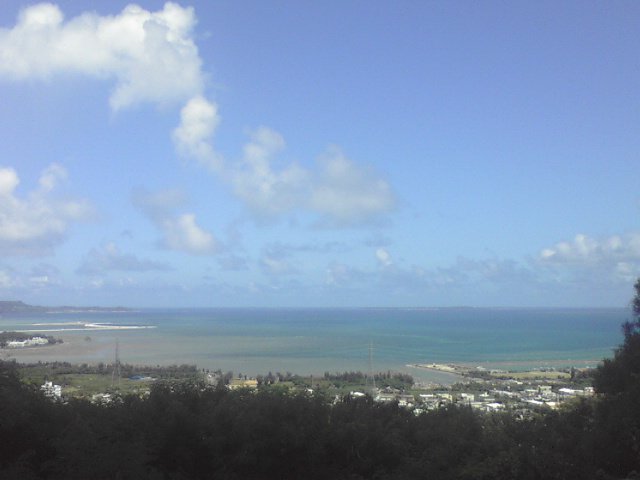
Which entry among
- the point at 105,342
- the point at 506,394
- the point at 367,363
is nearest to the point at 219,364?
the point at 367,363

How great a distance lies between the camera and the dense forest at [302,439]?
936cm

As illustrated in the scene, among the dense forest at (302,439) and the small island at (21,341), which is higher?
the dense forest at (302,439)

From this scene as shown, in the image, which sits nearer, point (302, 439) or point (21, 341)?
point (302, 439)

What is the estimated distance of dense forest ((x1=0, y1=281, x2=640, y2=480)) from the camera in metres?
9.36

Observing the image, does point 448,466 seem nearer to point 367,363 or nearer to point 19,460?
point 19,460

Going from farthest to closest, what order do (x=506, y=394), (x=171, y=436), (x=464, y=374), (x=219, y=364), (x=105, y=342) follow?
(x=105, y=342) → (x=219, y=364) → (x=464, y=374) → (x=506, y=394) → (x=171, y=436)

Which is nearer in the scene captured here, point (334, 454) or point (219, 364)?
point (334, 454)

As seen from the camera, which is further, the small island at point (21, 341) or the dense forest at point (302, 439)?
the small island at point (21, 341)

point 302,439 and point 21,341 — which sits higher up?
point 302,439

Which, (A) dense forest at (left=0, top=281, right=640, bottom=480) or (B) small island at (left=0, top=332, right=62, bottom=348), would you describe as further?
(B) small island at (left=0, top=332, right=62, bottom=348)

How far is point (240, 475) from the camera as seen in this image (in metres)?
10.4

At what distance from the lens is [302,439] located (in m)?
10.8

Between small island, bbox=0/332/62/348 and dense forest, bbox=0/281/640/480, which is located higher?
dense forest, bbox=0/281/640/480

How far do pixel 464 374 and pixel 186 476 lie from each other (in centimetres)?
2656
